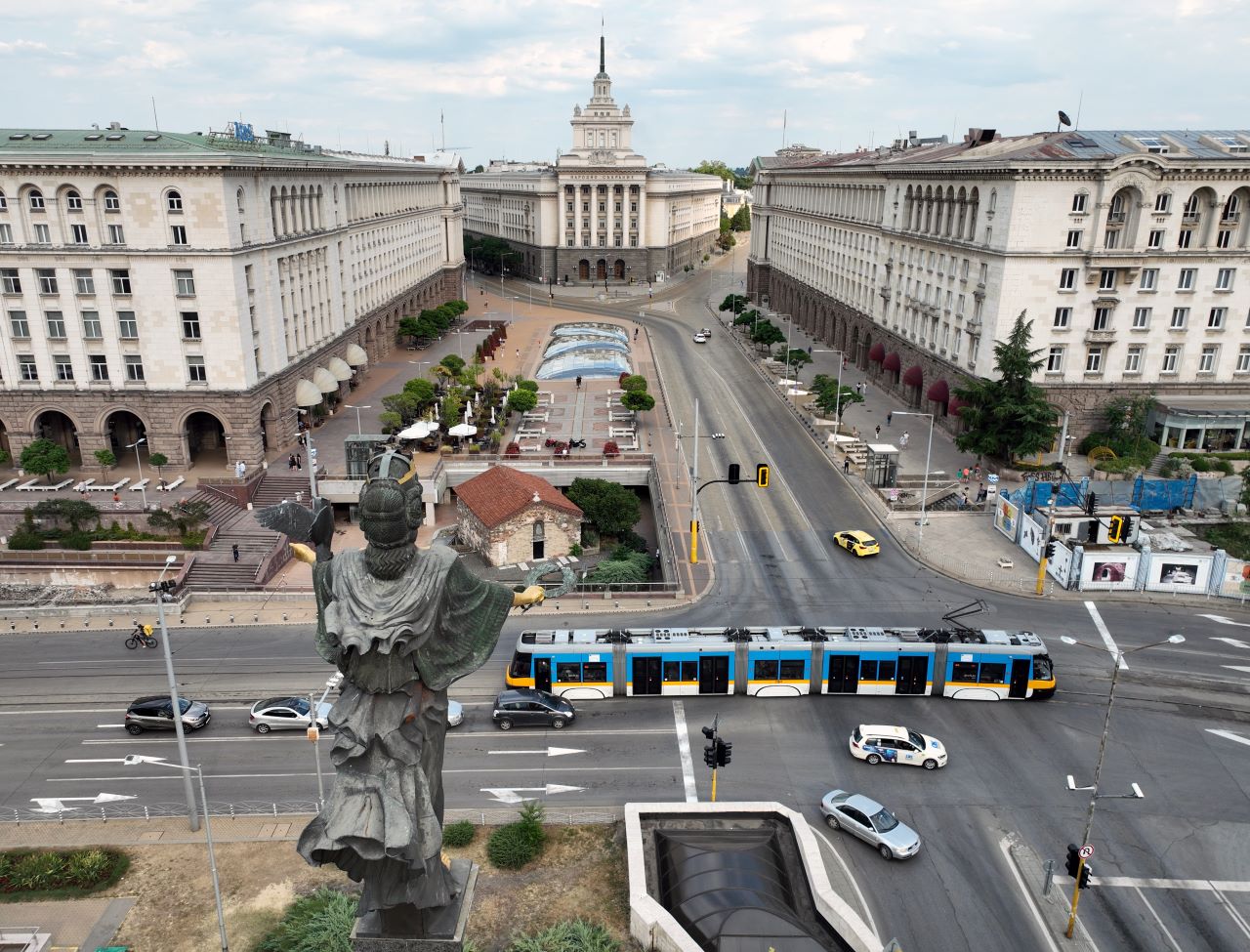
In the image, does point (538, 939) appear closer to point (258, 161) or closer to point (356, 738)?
point (356, 738)

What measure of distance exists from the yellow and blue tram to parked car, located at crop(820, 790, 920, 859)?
7.92 meters

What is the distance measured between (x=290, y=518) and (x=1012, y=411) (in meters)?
59.1

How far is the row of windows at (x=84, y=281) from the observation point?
58844 millimetres

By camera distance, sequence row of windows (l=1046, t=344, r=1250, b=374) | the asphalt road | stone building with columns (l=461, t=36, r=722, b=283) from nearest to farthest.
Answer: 1. the asphalt road
2. row of windows (l=1046, t=344, r=1250, b=374)
3. stone building with columns (l=461, t=36, r=722, b=283)

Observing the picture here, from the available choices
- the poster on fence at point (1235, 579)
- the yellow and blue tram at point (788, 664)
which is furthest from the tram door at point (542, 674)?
the poster on fence at point (1235, 579)

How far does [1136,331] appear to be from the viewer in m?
67.7

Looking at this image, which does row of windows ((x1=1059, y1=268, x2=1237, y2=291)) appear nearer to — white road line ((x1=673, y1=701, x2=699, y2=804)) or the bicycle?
white road line ((x1=673, y1=701, x2=699, y2=804))

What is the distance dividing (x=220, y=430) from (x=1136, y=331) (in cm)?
6934

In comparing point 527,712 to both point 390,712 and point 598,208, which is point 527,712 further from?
point 598,208

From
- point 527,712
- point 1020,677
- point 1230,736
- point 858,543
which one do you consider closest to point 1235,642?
point 1230,736

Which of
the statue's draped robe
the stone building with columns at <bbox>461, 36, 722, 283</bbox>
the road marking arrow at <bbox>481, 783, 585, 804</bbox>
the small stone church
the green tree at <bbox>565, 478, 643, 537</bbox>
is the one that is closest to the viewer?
the statue's draped robe

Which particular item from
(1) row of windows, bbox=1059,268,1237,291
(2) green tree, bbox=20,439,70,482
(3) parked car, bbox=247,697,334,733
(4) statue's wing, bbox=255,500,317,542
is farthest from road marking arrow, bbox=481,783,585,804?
(1) row of windows, bbox=1059,268,1237,291

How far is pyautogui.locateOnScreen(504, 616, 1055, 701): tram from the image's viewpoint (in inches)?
1465

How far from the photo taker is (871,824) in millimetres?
28469
